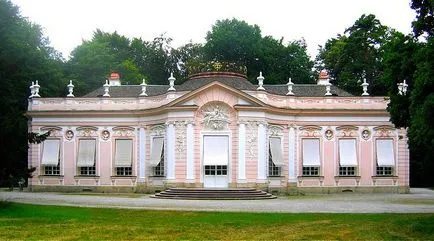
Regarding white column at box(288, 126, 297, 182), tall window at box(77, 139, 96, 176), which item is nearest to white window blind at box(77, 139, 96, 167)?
tall window at box(77, 139, 96, 176)

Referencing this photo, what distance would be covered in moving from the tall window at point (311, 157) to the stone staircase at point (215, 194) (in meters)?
6.06

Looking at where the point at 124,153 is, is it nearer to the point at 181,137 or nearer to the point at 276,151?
the point at 181,137

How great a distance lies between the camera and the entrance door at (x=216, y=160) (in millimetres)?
38469

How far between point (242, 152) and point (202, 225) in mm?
18848

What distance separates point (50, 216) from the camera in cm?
2252

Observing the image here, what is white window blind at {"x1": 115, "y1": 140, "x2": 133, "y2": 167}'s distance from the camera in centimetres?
4209

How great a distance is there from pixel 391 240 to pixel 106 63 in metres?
51.9

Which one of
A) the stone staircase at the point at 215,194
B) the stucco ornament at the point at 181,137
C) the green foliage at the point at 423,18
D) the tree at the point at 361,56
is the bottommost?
the stone staircase at the point at 215,194

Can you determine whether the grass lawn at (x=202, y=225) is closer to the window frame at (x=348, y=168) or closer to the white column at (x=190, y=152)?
the white column at (x=190, y=152)

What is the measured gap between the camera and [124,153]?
42.2 m

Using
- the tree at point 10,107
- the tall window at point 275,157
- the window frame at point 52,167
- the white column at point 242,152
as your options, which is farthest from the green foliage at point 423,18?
the window frame at point 52,167

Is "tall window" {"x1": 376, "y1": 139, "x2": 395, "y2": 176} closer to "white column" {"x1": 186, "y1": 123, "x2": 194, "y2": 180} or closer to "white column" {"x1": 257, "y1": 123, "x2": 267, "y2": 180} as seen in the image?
"white column" {"x1": 257, "y1": 123, "x2": 267, "y2": 180}

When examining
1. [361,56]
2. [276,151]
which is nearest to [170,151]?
[276,151]

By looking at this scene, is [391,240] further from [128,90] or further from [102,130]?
[128,90]
